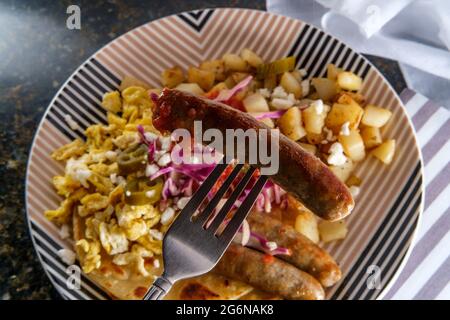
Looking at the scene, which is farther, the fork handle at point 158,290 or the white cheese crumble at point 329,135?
the white cheese crumble at point 329,135

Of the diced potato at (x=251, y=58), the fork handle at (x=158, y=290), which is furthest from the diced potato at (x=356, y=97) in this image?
the fork handle at (x=158, y=290)

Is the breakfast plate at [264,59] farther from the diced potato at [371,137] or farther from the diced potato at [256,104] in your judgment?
the diced potato at [256,104]

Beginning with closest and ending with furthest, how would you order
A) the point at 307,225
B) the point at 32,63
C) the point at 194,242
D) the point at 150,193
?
1. the point at 194,242
2. the point at 150,193
3. the point at 307,225
4. the point at 32,63

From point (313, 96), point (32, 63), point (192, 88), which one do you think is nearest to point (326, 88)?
point (313, 96)

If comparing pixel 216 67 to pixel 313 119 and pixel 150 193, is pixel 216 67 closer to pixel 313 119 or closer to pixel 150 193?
pixel 313 119

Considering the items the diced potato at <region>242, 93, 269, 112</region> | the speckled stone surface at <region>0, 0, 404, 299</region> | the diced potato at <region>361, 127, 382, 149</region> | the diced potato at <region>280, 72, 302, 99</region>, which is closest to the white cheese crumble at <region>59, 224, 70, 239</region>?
the speckled stone surface at <region>0, 0, 404, 299</region>

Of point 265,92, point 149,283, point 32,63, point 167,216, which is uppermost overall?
point 265,92

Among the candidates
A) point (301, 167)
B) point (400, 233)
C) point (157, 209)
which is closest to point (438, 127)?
point (400, 233)

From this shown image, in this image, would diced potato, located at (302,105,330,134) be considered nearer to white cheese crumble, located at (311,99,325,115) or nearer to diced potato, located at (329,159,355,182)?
white cheese crumble, located at (311,99,325,115)
